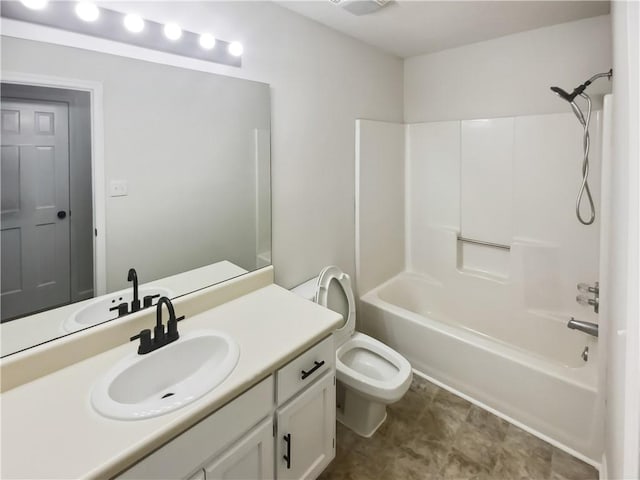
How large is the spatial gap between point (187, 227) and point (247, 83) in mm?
825

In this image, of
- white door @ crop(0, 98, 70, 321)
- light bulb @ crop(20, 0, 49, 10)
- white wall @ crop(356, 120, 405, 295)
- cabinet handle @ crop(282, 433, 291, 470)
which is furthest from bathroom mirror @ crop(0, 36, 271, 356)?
white wall @ crop(356, 120, 405, 295)

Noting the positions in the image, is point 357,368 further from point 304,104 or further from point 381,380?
point 304,104

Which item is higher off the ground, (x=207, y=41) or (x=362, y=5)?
(x=362, y=5)

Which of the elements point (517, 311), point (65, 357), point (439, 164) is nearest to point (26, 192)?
point (65, 357)

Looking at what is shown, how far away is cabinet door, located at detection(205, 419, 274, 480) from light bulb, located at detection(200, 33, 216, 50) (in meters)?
1.68

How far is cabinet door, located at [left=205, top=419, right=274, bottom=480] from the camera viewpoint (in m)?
1.07

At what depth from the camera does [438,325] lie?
7.59ft

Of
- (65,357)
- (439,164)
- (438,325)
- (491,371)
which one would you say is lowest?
(491,371)

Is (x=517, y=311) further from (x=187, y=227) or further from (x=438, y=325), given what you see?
(x=187, y=227)

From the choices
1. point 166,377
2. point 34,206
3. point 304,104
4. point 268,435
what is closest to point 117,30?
point 34,206

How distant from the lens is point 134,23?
1.37m

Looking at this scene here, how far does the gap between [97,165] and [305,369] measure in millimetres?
1148

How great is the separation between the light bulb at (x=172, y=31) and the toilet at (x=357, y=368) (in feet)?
4.64

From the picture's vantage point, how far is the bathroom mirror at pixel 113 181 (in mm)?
1120
